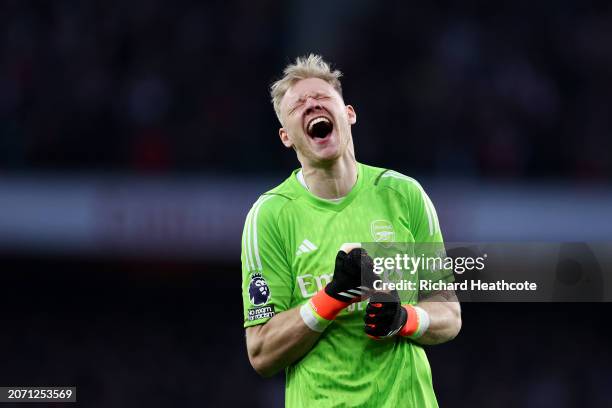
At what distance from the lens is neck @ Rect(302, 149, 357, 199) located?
3898 millimetres

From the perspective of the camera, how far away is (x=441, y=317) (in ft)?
12.4

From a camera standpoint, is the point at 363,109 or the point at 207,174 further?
the point at 363,109

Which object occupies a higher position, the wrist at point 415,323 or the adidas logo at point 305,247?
the adidas logo at point 305,247

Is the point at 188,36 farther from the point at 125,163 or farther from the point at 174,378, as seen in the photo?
the point at 174,378

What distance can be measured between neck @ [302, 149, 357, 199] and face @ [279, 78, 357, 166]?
1.5 inches

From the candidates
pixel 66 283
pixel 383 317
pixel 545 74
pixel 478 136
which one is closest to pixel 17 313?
pixel 66 283

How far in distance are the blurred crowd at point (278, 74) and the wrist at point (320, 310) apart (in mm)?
5536

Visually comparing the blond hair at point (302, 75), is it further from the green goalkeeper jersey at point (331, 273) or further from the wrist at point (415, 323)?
the wrist at point (415, 323)

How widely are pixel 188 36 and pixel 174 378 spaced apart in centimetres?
348

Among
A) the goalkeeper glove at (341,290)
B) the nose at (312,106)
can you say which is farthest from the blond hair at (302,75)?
the goalkeeper glove at (341,290)

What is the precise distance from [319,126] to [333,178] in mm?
216

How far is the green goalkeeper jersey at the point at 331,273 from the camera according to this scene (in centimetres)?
368

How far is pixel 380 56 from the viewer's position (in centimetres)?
1023

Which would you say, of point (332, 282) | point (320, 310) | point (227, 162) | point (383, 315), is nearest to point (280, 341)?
point (320, 310)
